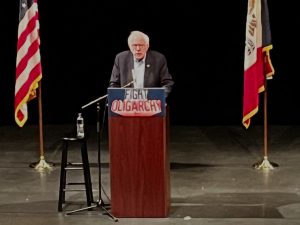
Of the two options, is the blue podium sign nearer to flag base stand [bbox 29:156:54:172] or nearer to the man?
the man

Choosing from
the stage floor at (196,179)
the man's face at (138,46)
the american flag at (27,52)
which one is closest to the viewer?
the stage floor at (196,179)

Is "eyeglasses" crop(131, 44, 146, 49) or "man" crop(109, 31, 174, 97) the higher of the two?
"eyeglasses" crop(131, 44, 146, 49)

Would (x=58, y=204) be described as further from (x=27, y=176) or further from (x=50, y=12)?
(x=50, y=12)

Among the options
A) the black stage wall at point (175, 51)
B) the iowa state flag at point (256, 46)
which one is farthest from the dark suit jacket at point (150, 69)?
the black stage wall at point (175, 51)

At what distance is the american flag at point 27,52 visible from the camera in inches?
294

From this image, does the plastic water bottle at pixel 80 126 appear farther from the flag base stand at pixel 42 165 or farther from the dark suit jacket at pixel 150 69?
the flag base stand at pixel 42 165

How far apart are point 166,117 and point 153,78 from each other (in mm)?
871

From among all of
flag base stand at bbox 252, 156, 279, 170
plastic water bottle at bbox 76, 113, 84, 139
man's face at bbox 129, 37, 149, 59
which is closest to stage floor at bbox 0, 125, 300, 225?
flag base stand at bbox 252, 156, 279, 170

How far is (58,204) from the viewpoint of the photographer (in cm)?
605

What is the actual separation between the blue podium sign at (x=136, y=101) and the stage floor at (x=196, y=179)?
83 cm

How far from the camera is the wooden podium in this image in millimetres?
5492

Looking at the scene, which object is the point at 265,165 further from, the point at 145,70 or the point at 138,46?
the point at 138,46

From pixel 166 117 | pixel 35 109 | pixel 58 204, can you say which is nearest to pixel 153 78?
pixel 166 117

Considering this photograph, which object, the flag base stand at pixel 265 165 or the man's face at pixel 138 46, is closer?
the man's face at pixel 138 46
